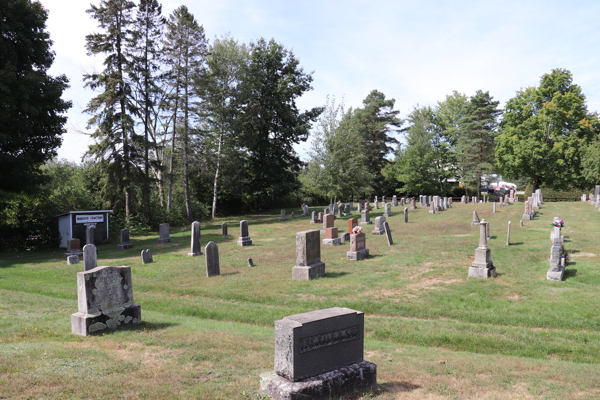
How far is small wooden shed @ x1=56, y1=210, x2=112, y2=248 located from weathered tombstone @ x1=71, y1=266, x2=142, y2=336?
18.9 meters

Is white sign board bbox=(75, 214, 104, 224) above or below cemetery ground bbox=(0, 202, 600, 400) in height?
above

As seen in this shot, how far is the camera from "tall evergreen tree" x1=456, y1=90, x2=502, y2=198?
5772 centimetres

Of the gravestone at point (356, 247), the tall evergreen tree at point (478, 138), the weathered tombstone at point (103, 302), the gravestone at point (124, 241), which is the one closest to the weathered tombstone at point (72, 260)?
the gravestone at point (124, 241)

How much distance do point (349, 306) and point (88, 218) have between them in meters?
21.0

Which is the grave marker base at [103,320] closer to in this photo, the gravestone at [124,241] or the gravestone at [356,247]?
the gravestone at [356,247]

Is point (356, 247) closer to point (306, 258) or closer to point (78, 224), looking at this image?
point (306, 258)

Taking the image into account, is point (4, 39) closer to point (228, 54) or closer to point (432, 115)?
point (228, 54)

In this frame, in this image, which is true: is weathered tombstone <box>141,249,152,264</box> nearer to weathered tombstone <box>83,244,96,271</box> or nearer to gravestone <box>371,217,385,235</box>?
weathered tombstone <box>83,244,96,271</box>

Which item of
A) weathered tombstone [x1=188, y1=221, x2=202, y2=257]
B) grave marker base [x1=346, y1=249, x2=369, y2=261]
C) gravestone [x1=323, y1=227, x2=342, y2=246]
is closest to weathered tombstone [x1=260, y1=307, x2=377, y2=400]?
grave marker base [x1=346, y1=249, x2=369, y2=261]

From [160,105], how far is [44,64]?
12.1 meters

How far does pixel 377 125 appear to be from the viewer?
66.8 m

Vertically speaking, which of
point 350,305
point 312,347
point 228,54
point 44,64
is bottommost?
point 350,305

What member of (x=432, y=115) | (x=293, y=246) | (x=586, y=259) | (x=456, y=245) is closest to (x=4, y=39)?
(x=293, y=246)

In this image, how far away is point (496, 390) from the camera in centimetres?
502
